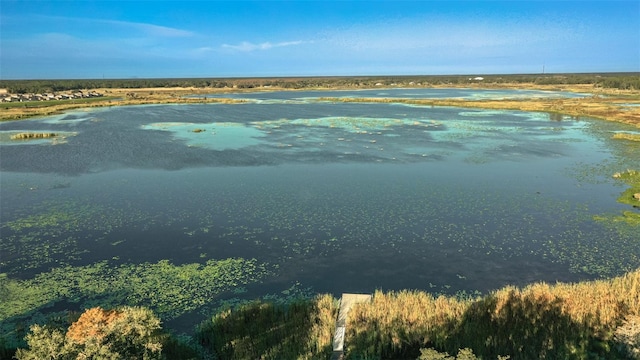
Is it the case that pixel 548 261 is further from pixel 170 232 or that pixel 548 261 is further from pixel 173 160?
pixel 173 160

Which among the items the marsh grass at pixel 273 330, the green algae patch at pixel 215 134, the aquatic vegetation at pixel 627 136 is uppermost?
the green algae patch at pixel 215 134

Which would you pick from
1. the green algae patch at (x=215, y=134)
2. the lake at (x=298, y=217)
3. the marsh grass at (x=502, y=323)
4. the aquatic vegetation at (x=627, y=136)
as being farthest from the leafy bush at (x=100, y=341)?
the aquatic vegetation at (x=627, y=136)

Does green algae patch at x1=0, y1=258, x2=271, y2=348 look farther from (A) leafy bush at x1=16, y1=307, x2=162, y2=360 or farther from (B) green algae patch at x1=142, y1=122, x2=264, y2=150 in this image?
(B) green algae patch at x1=142, y1=122, x2=264, y2=150

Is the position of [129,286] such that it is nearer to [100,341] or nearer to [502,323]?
[100,341]

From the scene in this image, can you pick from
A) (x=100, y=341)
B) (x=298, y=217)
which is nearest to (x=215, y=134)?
(x=298, y=217)

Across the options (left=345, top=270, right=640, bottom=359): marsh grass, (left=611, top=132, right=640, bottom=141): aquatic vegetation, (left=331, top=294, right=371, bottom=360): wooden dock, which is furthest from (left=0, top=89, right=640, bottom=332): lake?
(left=345, top=270, right=640, bottom=359): marsh grass

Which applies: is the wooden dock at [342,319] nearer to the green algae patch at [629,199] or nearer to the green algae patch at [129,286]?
the green algae patch at [129,286]
